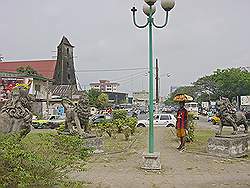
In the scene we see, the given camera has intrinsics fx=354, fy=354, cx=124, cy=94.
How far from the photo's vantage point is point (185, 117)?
42.6 feet

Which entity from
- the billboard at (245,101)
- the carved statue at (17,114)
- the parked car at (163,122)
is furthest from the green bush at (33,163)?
the billboard at (245,101)

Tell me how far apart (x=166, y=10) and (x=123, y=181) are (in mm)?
4789

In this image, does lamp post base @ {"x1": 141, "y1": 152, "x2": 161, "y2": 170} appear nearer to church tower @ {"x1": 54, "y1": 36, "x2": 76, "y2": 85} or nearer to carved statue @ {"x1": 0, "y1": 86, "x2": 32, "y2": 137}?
carved statue @ {"x1": 0, "y1": 86, "x2": 32, "y2": 137}

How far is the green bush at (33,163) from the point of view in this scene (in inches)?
191

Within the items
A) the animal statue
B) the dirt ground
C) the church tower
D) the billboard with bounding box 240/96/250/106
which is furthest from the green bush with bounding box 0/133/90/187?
the church tower

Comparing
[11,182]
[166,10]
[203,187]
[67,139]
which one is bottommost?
[203,187]

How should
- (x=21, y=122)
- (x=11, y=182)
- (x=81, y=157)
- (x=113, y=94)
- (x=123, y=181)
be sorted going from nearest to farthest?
(x=11, y=182), (x=81, y=157), (x=123, y=181), (x=21, y=122), (x=113, y=94)

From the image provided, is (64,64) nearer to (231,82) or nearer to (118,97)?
(231,82)

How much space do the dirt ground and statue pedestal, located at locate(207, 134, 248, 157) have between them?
0.34m

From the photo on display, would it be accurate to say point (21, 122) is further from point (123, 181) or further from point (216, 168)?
point (216, 168)

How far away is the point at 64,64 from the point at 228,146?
5031 centimetres

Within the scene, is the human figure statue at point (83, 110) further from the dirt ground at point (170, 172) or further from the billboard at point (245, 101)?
the billboard at point (245, 101)

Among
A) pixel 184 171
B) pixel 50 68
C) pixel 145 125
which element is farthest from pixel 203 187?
pixel 50 68

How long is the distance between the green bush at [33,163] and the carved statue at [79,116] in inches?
278
